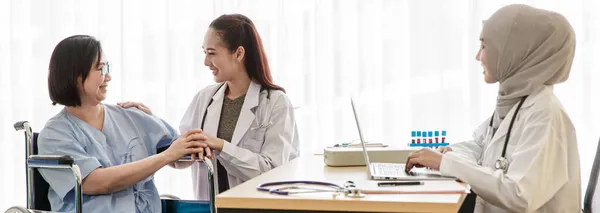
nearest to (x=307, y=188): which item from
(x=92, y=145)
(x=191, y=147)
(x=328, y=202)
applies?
(x=328, y=202)

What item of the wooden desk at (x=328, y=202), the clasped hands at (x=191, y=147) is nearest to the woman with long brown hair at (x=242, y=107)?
the clasped hands at (x=191, y=147)

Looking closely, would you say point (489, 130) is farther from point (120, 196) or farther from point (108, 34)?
point (108, 34)

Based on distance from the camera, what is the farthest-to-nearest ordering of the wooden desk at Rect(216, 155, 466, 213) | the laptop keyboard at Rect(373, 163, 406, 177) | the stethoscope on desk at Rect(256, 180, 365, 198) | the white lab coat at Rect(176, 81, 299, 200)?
the white lab coat at Rect(176, 81, 299, 200)
the laptop keyboard at Rect(373, 163, 406, 177)
the stethoscope on desk at Rect(256, 180, 365, 198)
the wooden desk at Rect(216, 155, 466, 213)

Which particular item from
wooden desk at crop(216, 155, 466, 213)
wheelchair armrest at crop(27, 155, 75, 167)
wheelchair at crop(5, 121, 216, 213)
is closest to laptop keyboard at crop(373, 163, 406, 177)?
wooden desk at crop(216, 155, 466, 213)

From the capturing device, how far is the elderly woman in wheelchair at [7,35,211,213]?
6.76 ft

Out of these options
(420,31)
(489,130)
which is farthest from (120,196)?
(420,31)

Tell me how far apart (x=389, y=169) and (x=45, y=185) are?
1016 millimetres

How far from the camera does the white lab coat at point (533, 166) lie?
5.30 feet

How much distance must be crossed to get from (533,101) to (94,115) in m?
1.29

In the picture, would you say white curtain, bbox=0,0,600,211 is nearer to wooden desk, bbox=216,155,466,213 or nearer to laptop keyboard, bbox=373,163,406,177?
laptop keyboard, bbox=373,163,406,177

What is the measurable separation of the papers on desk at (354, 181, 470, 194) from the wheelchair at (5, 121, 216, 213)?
2.25ft

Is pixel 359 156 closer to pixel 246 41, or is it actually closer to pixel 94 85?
pixel 246 41

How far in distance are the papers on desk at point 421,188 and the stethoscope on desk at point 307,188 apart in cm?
3

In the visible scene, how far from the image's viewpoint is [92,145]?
2.14 meters
